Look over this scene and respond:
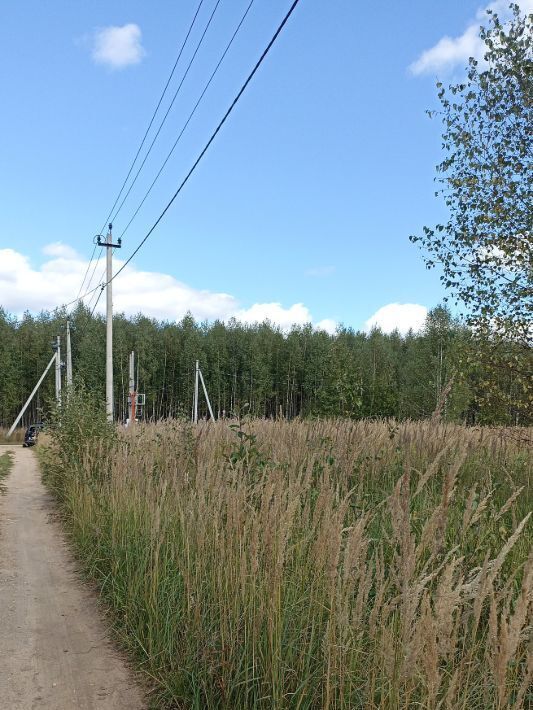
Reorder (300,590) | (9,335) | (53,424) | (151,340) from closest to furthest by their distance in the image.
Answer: (300,590) → (53,424) → (9,335) → (151,340)

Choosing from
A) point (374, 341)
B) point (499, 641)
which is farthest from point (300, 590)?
point (374, 341)

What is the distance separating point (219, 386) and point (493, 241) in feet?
184

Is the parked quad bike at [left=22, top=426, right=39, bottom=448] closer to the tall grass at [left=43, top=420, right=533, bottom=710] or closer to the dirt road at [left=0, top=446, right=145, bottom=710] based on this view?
the dirt road at [left=0, top=446, right=145, bottom=710]

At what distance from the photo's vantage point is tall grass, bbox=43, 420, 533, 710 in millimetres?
1836

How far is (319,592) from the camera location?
299 cm

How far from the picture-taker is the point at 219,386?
6169 centimetres

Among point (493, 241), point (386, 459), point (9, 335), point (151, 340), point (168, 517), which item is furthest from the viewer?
point (151, 340)

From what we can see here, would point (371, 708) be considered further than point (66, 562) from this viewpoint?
No

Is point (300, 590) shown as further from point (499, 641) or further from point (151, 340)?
point (151, 340)

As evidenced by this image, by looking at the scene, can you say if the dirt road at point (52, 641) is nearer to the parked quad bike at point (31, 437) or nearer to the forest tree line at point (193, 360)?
the parked quad bike at point (31, 437)

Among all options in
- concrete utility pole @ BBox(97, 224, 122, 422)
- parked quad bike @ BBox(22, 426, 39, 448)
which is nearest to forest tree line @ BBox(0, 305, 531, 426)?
parked quad bike @ BBox(22, 426, 39, 448)

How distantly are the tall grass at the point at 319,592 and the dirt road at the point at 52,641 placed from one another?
22 cm

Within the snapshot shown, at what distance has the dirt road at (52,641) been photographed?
11.1 feet

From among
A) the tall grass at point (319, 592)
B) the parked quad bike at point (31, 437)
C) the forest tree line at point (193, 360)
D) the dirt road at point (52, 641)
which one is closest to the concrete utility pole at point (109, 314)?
the dirt road at point (52, 641)
